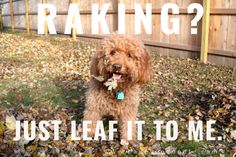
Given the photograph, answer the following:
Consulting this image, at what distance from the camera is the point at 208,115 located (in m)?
6.00

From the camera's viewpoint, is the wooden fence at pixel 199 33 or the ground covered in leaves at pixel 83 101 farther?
the wooden fence at pixel 199 33

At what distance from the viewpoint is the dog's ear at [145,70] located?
459 centimetres

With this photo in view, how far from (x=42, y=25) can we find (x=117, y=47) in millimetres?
15837

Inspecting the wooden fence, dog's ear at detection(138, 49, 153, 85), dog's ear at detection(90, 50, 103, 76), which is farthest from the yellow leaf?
the wooden fence

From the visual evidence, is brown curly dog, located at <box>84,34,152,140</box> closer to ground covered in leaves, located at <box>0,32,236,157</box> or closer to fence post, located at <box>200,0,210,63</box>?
ground covered in leaves, located at <box>0,32,236,157</box>

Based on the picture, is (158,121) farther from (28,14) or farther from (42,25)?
(28,14)

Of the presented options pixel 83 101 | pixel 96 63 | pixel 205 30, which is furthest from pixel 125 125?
pixel 205 30

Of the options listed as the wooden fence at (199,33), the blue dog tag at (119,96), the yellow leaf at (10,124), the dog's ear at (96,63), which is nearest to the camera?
the yellow leaf at (10,124)

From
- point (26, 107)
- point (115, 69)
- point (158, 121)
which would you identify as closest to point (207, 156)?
point (158, 121)

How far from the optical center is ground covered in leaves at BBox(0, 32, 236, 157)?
4.70 m

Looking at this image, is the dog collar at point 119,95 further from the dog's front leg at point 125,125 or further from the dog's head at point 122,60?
the dog's front leg at point 125,125

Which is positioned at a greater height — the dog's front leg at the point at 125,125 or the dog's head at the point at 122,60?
the dog's head at the point at 122,60

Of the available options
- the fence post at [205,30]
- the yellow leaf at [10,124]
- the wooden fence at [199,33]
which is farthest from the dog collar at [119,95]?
the fence post at [205,30]

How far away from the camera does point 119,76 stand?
446 cm
